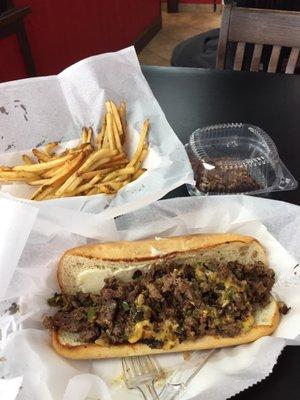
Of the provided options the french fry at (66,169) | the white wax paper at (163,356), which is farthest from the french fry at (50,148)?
the white wax paper at (163,356)

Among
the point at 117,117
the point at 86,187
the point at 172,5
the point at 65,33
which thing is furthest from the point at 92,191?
the point at 172,5

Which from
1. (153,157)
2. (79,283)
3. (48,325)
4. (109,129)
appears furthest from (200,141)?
(48,325)

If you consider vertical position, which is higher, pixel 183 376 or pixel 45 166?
pixel 45 166

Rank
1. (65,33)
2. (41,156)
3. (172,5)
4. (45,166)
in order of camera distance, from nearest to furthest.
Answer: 1. (45,166)
2. (41,156)
3. (65,33)
4. (172,5)

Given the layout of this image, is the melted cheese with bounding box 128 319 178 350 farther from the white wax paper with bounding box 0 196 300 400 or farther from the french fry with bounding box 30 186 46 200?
the french fry with bounding box 30 186 46 200

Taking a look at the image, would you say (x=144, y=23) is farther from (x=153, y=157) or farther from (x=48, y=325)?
(x=48, y=325)

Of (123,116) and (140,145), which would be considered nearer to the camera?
(140,145)

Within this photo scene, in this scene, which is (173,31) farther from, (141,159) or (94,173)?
(94,173)
